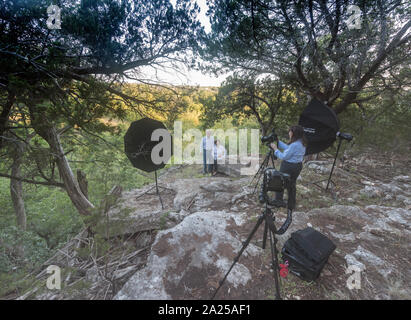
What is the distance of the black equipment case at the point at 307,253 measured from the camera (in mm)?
2010

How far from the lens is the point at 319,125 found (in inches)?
176

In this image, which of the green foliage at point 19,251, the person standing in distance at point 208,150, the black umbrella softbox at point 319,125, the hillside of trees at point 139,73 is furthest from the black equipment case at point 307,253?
the green foliage at point 19,251

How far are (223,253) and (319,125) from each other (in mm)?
4231

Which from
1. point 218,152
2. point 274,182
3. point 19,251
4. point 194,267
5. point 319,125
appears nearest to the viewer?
point 274,182

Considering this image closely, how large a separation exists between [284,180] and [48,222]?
9.56m

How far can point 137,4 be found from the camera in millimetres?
3080

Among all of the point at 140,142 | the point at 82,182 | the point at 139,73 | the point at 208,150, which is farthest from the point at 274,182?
the point at 208,150

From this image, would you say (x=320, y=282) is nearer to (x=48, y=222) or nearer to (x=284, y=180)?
(x=284, y=180)

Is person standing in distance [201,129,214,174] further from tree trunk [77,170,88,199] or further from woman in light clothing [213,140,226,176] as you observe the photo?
tree trunk [77,170,88,199]

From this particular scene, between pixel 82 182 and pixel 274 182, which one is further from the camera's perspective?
pixel 82 182

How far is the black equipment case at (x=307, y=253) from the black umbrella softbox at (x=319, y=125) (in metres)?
3.20

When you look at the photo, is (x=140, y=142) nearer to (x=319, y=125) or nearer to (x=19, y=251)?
(x=319, y=125)

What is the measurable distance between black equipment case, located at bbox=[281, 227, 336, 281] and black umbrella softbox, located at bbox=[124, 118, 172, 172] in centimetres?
325
